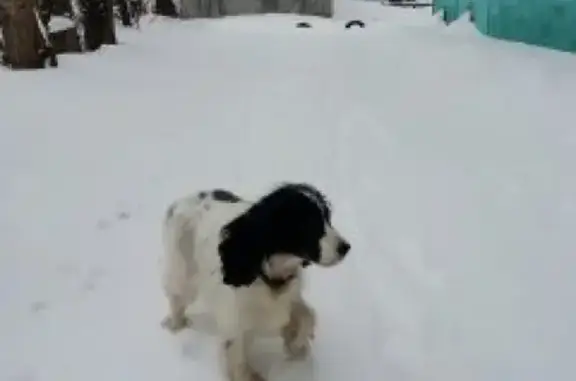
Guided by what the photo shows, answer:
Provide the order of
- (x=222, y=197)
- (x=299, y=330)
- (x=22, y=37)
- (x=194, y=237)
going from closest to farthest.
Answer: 1. (x=299, y=330)
2. (x=194, y=237)
3. (x=222, y=197)
4. (x=22, y=37)

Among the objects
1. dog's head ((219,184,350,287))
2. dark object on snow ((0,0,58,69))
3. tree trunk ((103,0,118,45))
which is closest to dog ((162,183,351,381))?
dog's head ((219,184,350,287))

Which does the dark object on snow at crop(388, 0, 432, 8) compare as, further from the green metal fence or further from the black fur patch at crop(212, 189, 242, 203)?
the black fur patch at crop(212, 189, 242, 203)

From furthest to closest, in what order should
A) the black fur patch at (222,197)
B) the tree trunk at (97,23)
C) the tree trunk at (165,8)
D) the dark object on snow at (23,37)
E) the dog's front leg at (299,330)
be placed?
the tree trunk at (165,8) → the tree trunk at (97,23) → the dark object on snow at (23,37) → the black fur patch at (222,197) → the dog's front leg at (299,330)

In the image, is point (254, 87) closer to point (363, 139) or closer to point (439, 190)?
point (363, 139)

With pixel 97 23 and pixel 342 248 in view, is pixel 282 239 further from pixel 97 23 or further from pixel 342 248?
pixel 97 23

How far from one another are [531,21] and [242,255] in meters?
11.7

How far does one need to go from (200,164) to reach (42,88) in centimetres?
363

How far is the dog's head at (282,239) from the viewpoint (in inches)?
120

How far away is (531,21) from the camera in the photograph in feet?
44.8

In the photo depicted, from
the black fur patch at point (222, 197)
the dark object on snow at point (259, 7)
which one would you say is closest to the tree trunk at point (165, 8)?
the dark object on snow at point (259, 7)

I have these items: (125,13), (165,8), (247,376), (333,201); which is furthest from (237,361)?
(165,8)

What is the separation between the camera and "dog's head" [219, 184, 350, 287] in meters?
3.06

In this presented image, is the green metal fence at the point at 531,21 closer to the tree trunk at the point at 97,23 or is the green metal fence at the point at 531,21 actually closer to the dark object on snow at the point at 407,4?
the tree trunk at the point at 97,23

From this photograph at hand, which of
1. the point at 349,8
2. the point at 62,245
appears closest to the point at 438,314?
the point at 62,245
